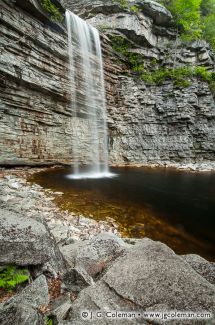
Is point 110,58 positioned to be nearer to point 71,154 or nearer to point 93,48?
point 93,48

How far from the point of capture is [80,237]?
4793 mm

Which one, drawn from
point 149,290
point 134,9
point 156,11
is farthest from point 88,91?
point 149,290

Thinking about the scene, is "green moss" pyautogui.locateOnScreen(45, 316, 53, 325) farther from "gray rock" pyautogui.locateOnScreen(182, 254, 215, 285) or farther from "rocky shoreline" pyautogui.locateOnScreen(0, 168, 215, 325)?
"gray rock" pyautogui.locateOnScreen(182, 254, 215, 285)

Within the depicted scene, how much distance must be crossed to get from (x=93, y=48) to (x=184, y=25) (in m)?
12.2

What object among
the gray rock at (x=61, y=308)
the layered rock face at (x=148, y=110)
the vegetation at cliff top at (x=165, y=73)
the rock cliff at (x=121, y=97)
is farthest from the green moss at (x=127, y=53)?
the gray rock at (x=61, y=308)

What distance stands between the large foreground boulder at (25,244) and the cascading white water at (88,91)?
519 inches

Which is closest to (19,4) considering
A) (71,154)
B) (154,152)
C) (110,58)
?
A: (110,58)

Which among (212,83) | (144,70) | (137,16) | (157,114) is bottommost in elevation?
(157,114)

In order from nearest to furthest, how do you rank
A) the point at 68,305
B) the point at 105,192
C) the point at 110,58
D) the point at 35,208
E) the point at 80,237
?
1. the point at 68,305
2. the point at 80,237
3. the point at 35,208
4. the point at 105,192
5. the point at 110,58

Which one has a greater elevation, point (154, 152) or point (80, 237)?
point (154, 152)

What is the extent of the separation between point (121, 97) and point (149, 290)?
66.9 ft

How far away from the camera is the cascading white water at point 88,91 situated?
16688mm

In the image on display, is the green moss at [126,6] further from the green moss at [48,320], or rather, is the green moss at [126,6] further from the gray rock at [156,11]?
the green moss at [48,320]

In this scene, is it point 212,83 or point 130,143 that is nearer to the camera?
point 130,143
